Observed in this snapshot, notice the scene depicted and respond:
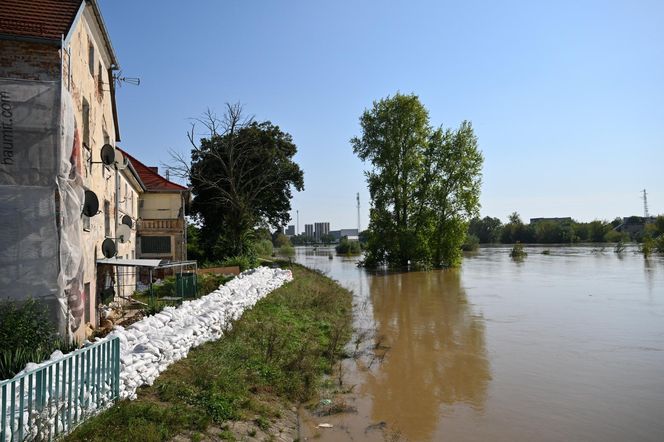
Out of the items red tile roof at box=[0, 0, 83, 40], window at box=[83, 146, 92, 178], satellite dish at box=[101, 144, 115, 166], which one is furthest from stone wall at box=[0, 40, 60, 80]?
satellite dish at box=[101, 144, 115, 166]

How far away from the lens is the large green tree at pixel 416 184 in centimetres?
4009

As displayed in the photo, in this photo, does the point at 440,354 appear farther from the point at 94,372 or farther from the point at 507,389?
the point at 94,372

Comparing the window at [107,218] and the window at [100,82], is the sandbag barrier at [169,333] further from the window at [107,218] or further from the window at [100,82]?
the window at [100,82]

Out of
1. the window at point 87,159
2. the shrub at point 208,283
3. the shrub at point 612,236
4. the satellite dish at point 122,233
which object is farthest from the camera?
the shrub at point 612,236

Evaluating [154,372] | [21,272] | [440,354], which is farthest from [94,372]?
[440,354]

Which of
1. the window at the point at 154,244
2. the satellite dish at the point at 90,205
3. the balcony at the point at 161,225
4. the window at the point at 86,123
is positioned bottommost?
the window at the point at 154,244

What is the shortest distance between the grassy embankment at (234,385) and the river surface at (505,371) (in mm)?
769

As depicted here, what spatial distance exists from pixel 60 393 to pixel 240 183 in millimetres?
29067

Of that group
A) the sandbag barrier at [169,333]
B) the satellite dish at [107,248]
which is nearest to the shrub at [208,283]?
the sandbag barrier at [169,333]

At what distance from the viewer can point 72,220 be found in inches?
352

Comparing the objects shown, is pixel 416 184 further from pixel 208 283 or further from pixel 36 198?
pixel 36 198

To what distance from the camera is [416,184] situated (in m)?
40.7

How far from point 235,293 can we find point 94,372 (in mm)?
9064

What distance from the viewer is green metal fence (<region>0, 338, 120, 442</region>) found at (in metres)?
4.53
